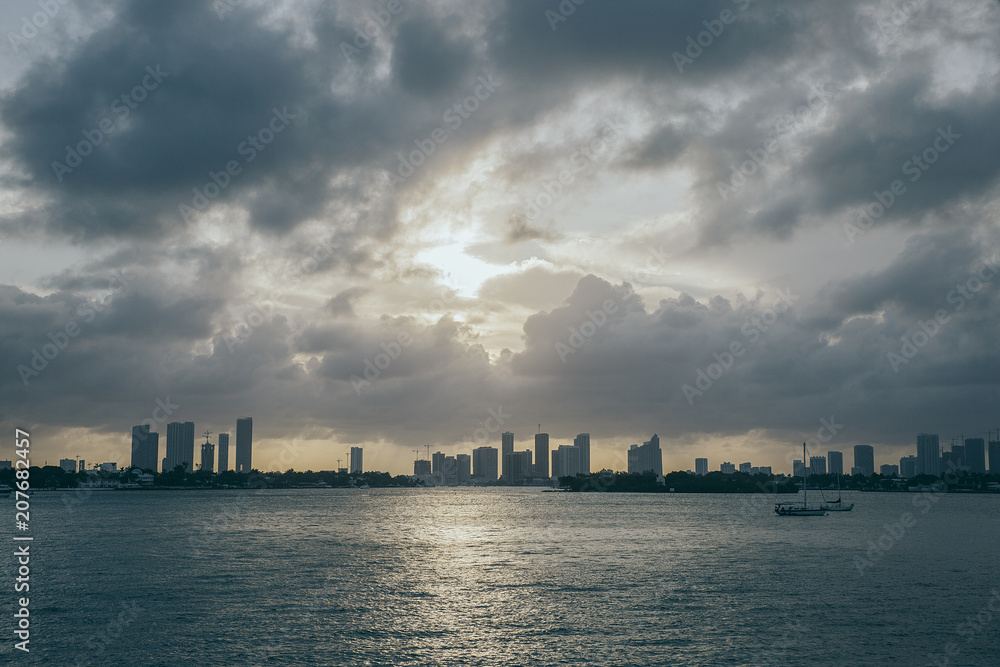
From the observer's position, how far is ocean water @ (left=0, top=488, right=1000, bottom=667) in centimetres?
4925

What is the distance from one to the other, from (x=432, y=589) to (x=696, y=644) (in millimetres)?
31866

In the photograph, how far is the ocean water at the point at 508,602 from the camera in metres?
49.2

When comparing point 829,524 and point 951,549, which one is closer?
point 951,549

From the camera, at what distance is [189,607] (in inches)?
2464

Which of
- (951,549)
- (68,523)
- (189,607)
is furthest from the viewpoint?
(68,523)

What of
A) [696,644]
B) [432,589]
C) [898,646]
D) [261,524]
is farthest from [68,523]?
[898,646]

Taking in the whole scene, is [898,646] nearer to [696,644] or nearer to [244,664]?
[696,644]

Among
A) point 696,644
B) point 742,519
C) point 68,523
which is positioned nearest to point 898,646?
point 696,644

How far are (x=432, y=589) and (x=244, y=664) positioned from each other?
3027 cm

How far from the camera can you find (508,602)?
6675cm

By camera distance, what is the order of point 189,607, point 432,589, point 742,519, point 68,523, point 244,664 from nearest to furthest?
point 244,664 → point 189,607 → point 432,589 → point 68,523 → point 742,519

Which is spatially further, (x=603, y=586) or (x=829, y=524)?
(x=829, y=524)

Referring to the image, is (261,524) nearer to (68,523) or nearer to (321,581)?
(68,523)

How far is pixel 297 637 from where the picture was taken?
173 feet
